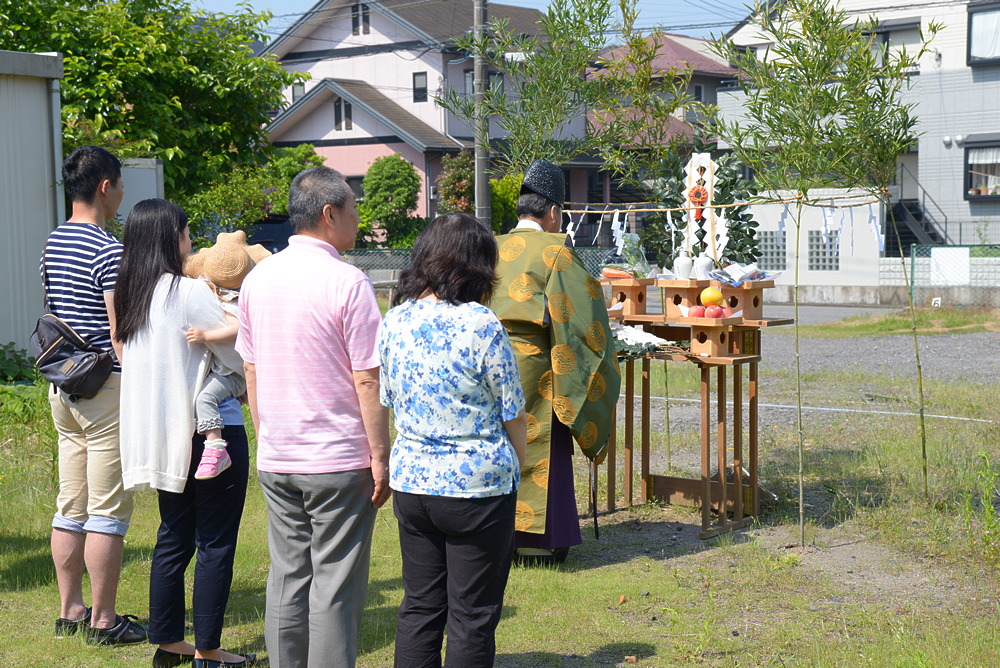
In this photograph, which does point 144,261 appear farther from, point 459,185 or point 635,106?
point 459,185

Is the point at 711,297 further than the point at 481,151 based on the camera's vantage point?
No

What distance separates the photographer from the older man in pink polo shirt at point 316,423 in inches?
115

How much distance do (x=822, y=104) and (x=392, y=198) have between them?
23.1 m

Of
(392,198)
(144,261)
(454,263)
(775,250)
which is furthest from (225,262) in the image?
(392,198)

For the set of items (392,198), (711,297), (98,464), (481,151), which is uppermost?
(392,198)

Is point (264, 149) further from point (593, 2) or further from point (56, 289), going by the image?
point (56, 289)

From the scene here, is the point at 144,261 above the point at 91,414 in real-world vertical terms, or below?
above

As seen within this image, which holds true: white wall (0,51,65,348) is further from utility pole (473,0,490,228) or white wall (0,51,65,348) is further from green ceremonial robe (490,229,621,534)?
green ceremonial robe (490,229,621,534)

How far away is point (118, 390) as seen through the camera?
3758 mm

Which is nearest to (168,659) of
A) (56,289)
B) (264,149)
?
(56,289)

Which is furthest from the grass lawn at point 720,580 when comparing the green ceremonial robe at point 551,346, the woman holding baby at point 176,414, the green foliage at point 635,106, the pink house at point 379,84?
the pink house at point 379,84

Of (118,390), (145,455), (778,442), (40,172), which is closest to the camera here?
(145,455)

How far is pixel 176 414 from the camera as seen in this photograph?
343cm

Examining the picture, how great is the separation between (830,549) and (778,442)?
8.19 ft
